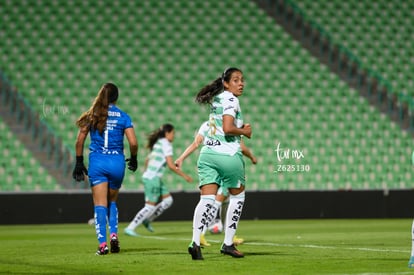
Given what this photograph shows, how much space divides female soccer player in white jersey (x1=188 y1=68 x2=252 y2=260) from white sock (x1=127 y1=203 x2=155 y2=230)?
665cm

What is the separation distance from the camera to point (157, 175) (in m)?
18.2

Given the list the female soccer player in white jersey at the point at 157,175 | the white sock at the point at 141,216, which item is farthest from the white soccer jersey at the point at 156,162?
the white sock at the point at 141,216

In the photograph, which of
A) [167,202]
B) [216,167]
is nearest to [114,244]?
[216,167]

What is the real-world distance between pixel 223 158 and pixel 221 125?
41 centimetres

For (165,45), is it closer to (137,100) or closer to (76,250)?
(137,100)

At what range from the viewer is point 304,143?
25609mm

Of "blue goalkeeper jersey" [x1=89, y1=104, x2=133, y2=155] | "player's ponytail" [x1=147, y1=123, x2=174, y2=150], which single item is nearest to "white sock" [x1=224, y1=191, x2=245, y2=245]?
"blue goalkeeper jersey" [x1=89, y1=104, x2=133, y2=155]

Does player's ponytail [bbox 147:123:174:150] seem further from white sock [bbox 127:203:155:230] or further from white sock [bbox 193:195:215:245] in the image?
white sock [bbox 193:195:215:245]

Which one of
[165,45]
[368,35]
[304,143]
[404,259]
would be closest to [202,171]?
[404,259]

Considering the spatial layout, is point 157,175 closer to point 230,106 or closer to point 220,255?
point 220,255

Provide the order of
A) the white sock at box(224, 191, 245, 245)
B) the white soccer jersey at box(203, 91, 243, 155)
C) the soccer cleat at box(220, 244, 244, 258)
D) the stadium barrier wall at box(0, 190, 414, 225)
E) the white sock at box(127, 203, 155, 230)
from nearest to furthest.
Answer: the white soccer jersey at box(203, 91, 243, 155), the soccer cleat at box(220, 244, 244, 258), the white sock at box(224, 191, 245, 245), the white sock at box(127, 203, 155, 230), the stadium barrier wall at box(0, 190, 414, 225)

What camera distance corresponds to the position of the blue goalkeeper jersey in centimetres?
1136

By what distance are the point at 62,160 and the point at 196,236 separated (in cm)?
1457

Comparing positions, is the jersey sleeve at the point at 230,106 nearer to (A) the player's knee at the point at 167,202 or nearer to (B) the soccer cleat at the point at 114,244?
(B) the soccer cleat at the point at 114,244
